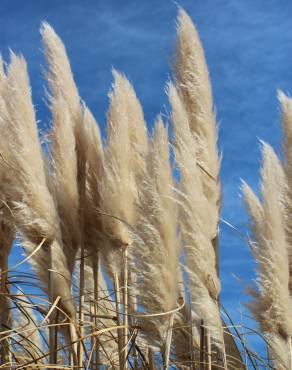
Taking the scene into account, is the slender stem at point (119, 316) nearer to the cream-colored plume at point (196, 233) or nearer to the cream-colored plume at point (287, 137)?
the cream-colored plume at point (196, 233)

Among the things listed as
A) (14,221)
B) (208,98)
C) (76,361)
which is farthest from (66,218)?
(208,98)

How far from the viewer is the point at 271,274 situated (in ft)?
11.6

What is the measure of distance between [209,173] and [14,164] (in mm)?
1026

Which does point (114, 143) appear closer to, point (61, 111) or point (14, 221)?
point (61, 111)

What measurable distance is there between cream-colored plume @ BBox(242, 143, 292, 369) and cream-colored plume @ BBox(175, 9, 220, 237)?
0.93ft

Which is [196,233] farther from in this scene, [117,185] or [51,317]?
[51,317]

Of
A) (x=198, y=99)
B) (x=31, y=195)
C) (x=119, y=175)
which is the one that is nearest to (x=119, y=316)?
(x=119, y=175)

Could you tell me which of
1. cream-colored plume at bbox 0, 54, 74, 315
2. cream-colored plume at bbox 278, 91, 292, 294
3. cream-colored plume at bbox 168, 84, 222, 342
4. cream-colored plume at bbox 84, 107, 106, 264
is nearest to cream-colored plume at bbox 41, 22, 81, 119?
cream-colored plume at bbox 84, 107, 106, 264

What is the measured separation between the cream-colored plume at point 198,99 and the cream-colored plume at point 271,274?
0.93 ft

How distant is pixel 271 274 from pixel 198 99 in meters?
1.14

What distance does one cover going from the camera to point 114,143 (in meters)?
4.13

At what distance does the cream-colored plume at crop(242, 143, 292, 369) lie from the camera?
3.50m

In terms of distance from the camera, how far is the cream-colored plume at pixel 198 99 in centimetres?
391

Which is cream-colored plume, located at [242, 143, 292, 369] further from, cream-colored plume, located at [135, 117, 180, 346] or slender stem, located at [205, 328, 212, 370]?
cream-colored plume, located at [135, 117, 180, 346]
